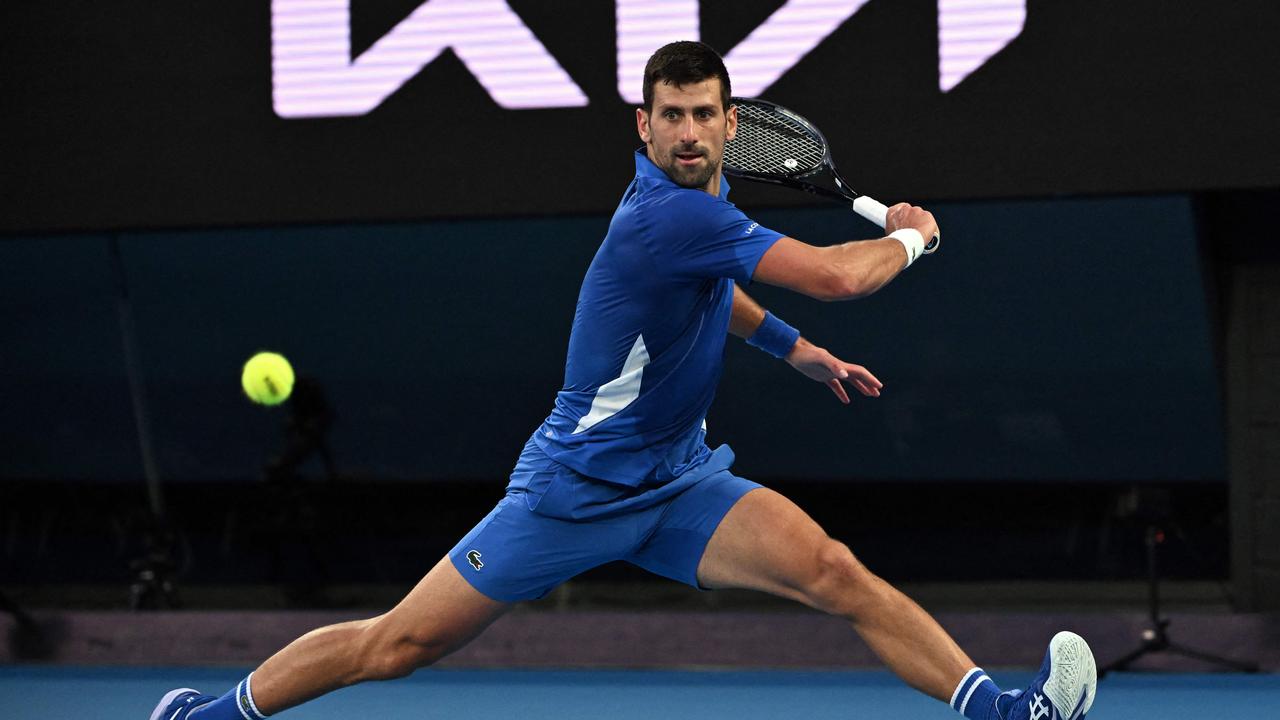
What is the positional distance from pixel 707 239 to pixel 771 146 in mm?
911

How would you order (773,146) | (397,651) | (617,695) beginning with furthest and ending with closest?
(617,695) → (773,146) → (397,651)

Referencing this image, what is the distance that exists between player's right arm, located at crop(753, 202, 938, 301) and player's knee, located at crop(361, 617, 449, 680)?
42.2 inches

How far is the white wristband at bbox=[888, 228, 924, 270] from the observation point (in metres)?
3.34

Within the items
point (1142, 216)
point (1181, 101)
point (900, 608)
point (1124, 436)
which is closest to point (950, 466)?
point (1124, 436)

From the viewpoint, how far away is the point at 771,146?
4.07 metres

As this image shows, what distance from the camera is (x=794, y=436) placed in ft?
29.6

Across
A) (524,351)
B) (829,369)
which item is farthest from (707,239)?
(524,351)

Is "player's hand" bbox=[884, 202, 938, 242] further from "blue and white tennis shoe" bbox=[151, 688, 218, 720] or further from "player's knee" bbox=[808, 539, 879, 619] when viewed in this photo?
"blue and white tennis shoe" bbox=[151, 688, 218, 720]

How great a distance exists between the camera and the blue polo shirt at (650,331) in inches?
128

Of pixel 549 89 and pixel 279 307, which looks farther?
pixel 279 307

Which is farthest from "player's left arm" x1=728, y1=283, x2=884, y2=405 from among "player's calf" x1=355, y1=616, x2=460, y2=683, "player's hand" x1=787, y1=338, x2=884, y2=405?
"player's calf" x1=355, y1=616, x2=460, y2=683

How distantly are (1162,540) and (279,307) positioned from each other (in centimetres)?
492

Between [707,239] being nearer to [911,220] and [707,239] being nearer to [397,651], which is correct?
[911,220]

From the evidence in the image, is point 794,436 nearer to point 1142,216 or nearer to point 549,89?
point 1142,216
